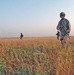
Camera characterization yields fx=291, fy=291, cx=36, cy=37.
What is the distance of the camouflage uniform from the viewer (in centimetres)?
1245

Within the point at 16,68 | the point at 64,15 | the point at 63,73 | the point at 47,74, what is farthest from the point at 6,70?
the point at 64,15

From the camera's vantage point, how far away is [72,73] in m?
6.61

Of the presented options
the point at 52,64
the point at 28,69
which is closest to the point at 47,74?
the point at 28,69

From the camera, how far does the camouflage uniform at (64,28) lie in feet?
40.9

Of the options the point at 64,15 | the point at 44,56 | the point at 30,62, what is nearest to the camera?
the point at 30,62

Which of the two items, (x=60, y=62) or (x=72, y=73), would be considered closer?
(x=72, y=73)

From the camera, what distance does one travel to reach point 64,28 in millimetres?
12609

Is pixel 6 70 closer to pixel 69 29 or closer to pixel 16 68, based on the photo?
pixel 16 68

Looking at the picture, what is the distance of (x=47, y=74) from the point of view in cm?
682

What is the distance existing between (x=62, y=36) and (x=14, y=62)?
15.7 feet

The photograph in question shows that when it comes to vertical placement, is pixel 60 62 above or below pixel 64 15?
below

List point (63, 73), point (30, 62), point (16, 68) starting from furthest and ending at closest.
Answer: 1. point (30, 62)
2. point (16, 68)
3. point (63, 73)

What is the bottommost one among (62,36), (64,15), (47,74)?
(47,74)

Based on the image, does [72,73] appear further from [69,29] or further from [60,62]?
[69,29]
